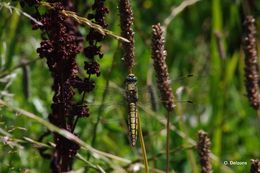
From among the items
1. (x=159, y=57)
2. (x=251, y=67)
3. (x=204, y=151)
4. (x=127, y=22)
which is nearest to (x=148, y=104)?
(x=251, y=67)

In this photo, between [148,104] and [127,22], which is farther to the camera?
[148,104]

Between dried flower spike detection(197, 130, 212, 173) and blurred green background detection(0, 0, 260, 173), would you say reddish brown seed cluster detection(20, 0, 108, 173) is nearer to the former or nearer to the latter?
dried flower spike detection(197, 130, 212, 173)

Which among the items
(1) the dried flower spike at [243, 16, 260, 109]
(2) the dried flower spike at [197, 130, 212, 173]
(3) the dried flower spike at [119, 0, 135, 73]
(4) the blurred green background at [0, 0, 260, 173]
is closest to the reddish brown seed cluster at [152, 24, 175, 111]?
(3) the dried flower spike at [119, 0, 135, 73]

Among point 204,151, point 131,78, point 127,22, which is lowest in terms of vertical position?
point 204,151

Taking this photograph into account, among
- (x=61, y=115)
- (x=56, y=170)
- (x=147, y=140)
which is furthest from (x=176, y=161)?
(x=61, y=115)

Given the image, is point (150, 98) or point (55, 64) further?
point (150, 98)

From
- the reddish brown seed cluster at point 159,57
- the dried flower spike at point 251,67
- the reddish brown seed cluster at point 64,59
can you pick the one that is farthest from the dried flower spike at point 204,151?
the dried flower spike at point 251,67

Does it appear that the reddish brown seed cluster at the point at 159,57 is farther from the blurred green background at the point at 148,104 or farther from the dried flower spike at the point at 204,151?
the blurred green background at the point at 148,104

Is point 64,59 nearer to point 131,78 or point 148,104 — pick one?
point 131,78

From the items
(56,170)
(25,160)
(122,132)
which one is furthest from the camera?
(122,132)

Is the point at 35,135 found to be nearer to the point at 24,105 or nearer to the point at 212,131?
the point at 24,105

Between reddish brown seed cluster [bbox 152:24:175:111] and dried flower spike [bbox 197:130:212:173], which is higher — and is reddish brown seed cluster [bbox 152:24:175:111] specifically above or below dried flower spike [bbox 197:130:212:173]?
above
